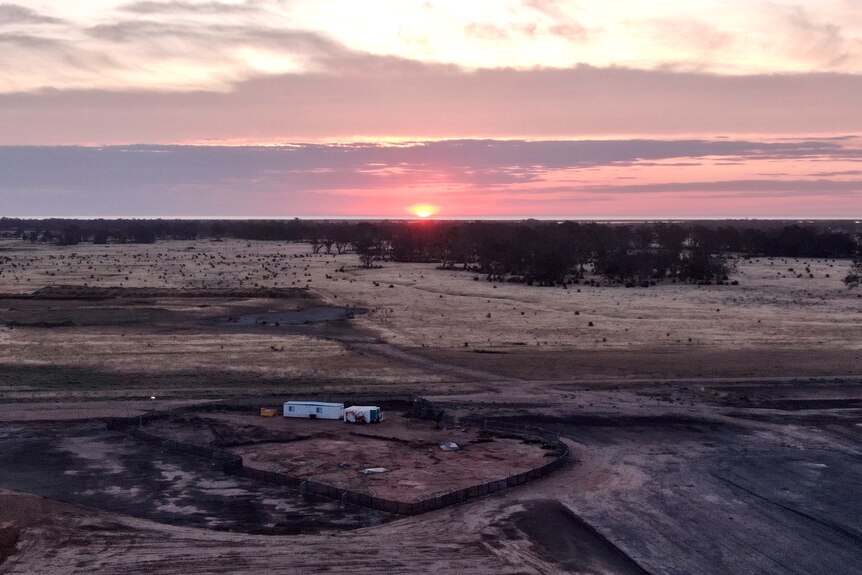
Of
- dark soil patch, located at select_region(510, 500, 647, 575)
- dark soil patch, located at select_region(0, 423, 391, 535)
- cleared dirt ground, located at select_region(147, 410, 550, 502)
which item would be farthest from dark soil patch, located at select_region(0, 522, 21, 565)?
dark soil patch, located at select_region(510, 500, 647, 575)

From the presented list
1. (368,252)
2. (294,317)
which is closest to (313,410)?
(294,317)

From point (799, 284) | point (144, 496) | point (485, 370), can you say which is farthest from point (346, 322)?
point (799, 284)

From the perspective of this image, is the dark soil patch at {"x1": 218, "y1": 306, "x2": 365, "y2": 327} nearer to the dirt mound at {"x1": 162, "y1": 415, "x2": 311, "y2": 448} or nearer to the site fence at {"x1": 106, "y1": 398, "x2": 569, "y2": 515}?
the dirt mound at {"x1": 162, "y1": 415, "x2": 311, "y2": 448}

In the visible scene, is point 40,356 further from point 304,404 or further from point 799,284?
Answer: point 799,284

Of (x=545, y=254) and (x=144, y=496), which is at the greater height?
(x=545, y=254)

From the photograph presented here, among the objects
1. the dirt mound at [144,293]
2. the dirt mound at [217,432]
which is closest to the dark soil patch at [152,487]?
the dirt mound at [217,432]
